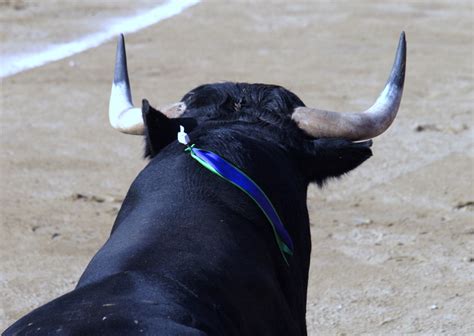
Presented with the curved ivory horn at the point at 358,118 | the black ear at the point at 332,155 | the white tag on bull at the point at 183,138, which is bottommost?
the black ear at the point at 332,155

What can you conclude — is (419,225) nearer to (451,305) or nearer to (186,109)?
(451,305)

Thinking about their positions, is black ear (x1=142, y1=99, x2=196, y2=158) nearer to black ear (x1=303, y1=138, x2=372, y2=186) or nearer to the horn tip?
black ear (x1=303, y1=138, x2=372, y2=186)

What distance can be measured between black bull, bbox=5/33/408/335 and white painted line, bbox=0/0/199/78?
299 inches

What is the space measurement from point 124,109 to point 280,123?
0.84m

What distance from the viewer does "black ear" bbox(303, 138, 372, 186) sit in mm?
4590

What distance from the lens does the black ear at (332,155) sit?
181 inches

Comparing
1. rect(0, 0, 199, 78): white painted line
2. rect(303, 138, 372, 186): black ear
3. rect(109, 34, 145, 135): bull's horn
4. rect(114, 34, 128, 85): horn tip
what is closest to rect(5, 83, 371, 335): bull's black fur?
rect(303, 138, 372, 186): black ear

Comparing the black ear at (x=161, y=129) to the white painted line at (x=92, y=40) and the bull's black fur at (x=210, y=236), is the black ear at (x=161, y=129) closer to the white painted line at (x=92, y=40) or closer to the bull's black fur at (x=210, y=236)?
the bull's black fur at (x=210, y=236)

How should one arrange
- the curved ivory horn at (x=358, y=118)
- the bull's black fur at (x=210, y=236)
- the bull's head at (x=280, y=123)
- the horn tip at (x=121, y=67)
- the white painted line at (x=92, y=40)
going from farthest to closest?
1. the white painted line at (x=92, y=40)
2. the horn tip at (x=121, y=67)
3. the curved ivory horn at (x=358, y=118)
4. the bull's head at (x=280, y=123)
5. the bull's black fur at (x=210, y=236)

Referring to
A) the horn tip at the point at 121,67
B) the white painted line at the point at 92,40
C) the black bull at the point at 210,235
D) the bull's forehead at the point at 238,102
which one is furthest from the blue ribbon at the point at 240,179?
the white painted line at the point at 92,40

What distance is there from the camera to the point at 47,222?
8.14 meters

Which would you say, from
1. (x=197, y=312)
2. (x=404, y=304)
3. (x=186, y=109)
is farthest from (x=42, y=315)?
(x=404, y=304)

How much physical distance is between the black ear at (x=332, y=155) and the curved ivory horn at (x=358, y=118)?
0.36 feet

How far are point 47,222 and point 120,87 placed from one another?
10.3ft
